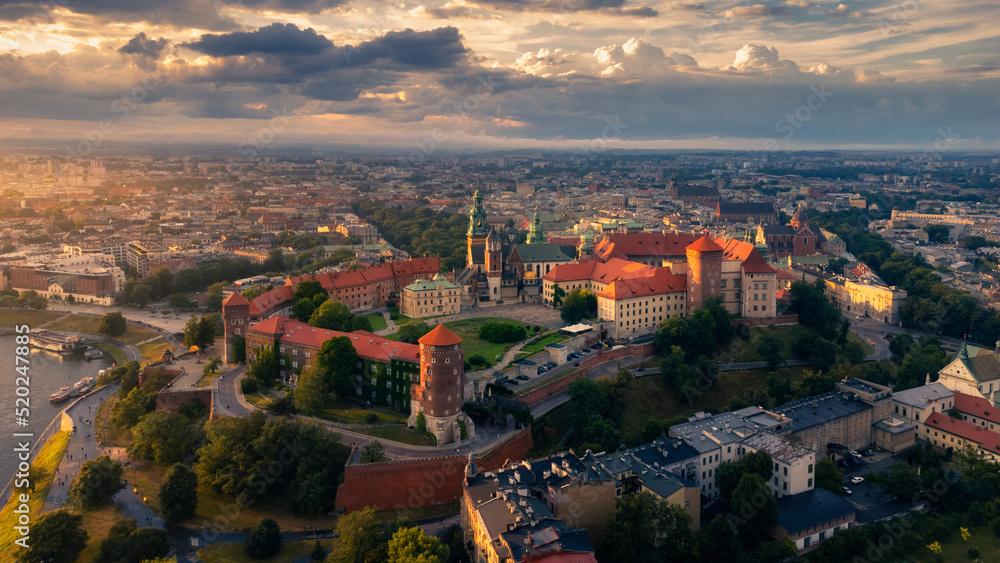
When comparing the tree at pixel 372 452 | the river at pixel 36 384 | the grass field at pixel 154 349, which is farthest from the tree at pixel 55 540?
the grass field at pixel 154 349

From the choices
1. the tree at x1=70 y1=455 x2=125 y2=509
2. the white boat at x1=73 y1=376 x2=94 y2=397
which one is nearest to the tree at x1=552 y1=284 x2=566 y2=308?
the tree at x1=70 y1=455 x2=125 y2=509

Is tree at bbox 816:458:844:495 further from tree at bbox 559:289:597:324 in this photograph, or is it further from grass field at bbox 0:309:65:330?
grass field at bbox 0:309:65:330

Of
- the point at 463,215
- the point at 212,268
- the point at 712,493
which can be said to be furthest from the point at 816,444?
the point at 463,215

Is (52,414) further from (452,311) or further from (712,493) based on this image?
(712,493)

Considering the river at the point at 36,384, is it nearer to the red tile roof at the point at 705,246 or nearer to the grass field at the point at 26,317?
the grass field at the point at 26,317

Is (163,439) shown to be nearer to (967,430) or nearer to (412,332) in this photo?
(412,332)

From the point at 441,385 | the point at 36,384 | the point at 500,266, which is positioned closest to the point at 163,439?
the point at 441,385
